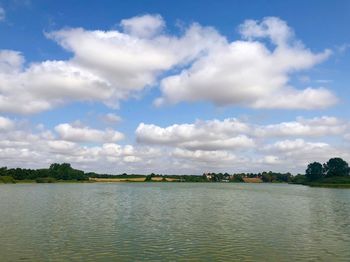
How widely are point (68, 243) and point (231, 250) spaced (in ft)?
53.5

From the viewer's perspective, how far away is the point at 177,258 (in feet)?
108

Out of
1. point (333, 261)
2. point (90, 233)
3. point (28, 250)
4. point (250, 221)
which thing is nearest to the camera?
point (333, 261)

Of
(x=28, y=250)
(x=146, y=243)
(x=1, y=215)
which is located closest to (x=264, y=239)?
(x=146, y=243)

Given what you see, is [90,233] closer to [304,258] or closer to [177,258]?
[177,258]

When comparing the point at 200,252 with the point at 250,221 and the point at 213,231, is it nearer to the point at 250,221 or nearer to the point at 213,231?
the point at 213,231

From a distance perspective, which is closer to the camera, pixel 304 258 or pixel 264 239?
pixel 304 258

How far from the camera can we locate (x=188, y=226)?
2023 inches

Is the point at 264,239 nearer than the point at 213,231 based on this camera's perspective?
Yes

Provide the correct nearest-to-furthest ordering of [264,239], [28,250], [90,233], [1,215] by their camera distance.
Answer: [28,250]
[264,239]
[90,233]
[1,215]

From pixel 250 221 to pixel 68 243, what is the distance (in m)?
29.0

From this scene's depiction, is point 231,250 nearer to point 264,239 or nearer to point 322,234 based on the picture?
point 264,239

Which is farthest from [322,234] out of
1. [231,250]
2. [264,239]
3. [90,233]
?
[90,233]

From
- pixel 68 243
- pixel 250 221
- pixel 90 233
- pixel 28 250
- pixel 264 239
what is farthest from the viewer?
pixel 250 221

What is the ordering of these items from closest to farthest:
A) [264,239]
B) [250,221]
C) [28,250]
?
1. [28,250]
2. [264,239]
3. [250,221]
